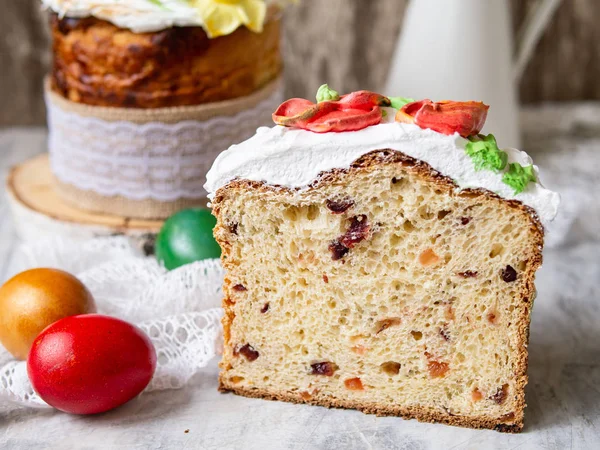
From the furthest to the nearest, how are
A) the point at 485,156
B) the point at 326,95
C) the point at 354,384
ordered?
1. the point at 354,384
2. the point at 326,95
3. the point at 485,156

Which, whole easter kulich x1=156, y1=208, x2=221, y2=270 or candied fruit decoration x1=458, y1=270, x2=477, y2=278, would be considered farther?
whole easter kulich x1=156, y1=208, x2=221, y2=270

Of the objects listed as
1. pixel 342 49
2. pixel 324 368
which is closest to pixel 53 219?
pixel 324 368

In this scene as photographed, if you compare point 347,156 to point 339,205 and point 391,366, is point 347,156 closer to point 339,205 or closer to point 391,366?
point 339,205

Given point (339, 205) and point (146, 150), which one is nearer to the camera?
point (339, 205)

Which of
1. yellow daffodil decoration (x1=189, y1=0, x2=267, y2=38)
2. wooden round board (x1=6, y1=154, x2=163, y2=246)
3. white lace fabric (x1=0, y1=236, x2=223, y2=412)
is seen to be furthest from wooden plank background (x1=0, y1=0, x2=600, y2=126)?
Answer: white lace fabric (x1=0, y1=236, x2=223, y2=412)

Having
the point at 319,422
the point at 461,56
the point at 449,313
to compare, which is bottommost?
the point at 319,422

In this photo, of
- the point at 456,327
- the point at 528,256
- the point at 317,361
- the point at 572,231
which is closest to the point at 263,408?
the point at 317,361

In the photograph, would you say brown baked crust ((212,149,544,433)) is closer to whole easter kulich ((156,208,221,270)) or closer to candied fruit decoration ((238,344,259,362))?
candied fruit decoration ((238,344,259,362))

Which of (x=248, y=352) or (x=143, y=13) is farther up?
(x=143, y=13)
